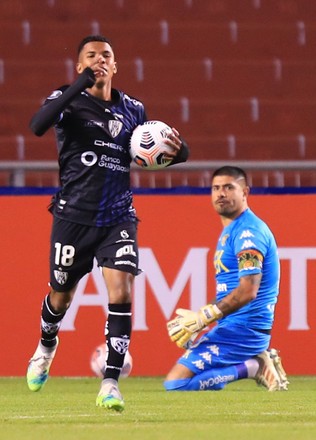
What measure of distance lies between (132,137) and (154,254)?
10.00 ft

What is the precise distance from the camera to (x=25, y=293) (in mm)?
9969

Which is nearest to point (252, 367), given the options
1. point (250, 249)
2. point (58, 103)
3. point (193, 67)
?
point (250, 249)

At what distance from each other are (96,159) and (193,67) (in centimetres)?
766

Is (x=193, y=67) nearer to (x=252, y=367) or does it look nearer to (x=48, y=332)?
(x=252, y=367)

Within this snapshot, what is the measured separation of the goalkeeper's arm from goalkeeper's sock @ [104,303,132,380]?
1.29 m

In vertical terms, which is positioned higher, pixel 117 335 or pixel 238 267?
pixel 238 267

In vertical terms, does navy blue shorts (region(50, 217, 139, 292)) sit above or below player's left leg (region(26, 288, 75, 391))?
above

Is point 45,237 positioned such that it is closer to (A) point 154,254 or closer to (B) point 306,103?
(A) point 154,254

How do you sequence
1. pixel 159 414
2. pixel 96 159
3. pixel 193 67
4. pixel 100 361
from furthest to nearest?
pixel 193 67 < pixel 100 361 < pixel 96 159 < pixel 159 414

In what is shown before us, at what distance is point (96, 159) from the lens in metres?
6.99

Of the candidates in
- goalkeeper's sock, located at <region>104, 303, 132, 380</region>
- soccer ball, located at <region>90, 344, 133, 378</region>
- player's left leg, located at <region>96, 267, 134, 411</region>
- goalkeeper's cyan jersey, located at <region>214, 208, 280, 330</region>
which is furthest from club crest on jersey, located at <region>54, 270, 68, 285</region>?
soccer ball, located at <region>90, 344, 133, 378</region>

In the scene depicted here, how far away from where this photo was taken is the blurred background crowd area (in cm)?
1377

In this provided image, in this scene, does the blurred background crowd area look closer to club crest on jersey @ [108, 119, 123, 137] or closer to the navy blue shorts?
the navy blue shorts

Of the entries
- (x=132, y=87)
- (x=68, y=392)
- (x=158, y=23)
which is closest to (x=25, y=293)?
(x=68, y=392)
